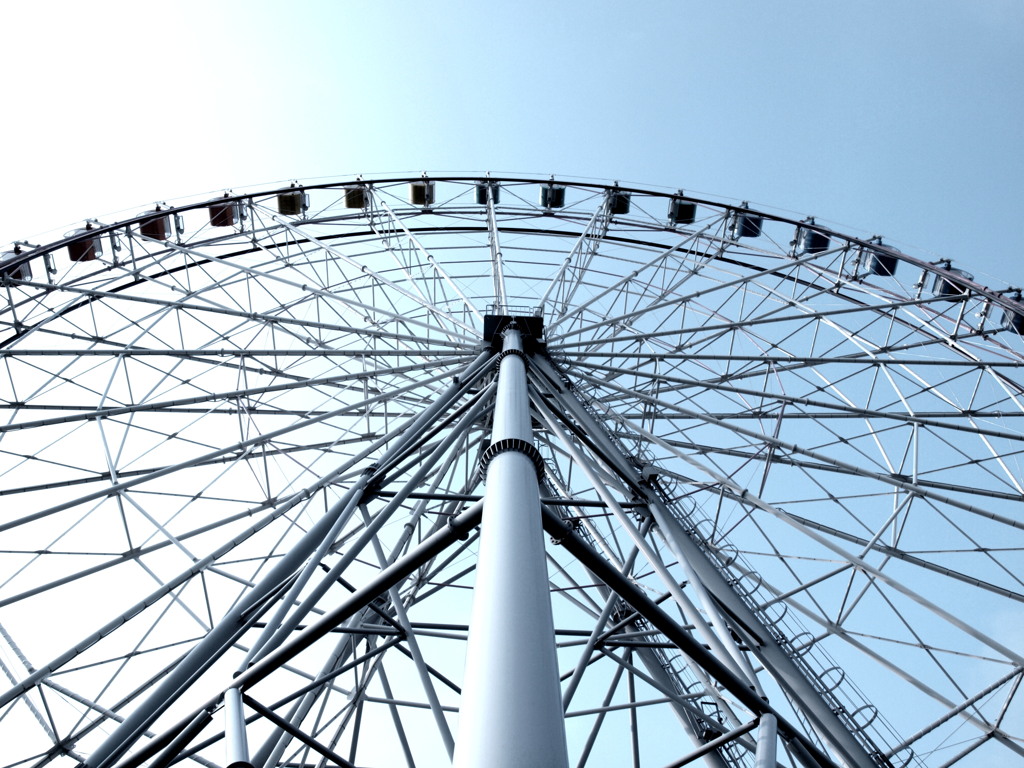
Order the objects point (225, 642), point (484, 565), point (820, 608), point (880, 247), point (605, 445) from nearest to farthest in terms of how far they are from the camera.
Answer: point (484, 565) < point (225, 642) < point (605, 445) < point (820, 608) < point (880, 247)

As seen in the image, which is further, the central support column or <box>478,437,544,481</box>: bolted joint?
<box>478,437,544,481</box>: bolted joint

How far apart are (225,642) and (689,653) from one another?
4914 mm

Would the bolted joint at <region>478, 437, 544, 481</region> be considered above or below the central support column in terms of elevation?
above

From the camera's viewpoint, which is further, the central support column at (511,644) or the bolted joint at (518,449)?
the bolted joint at (518,449)

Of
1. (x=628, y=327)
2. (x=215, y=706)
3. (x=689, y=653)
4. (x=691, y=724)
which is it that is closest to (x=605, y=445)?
(x=691, y=724)

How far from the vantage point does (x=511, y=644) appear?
5.23 m

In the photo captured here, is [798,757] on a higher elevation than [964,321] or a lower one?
lower

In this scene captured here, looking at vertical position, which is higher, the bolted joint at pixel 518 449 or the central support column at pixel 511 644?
the bolted joint at pixel 518 449

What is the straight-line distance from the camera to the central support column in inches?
177

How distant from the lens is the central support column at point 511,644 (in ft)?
14.7

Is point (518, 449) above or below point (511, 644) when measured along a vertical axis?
above

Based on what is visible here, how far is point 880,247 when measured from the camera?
22.8m

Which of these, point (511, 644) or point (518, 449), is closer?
point (511, 644)

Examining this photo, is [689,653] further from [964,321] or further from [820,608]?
[964,321]
